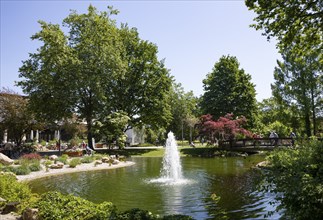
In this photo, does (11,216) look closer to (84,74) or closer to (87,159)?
(87,159)

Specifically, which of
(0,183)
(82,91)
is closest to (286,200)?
(0,183)

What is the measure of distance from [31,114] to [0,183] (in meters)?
27.8

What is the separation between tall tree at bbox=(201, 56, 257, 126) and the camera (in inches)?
1748

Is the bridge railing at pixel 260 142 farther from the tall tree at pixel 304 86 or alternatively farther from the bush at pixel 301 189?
the bush at pixel 301 189

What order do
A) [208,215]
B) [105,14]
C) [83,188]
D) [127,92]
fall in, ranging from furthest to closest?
[127,92] < [105,14] < [83,188] < [208,215]

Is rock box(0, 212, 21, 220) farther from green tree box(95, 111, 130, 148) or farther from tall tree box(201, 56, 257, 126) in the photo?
tall tree box(201, 56, 257, 126)

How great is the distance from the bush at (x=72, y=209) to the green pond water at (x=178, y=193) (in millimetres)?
2772

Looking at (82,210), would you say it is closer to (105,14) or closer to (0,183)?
(0,183)

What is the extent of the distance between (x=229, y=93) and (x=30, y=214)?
1558 inches

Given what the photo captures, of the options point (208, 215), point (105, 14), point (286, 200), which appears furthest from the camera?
point (105, 14)

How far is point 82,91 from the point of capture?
36.6 meters

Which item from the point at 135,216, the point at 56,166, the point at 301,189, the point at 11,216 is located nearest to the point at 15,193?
the point at 11,216

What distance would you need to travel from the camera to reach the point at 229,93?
44.8m

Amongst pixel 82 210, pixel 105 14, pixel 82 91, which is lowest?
pixel 82 210
